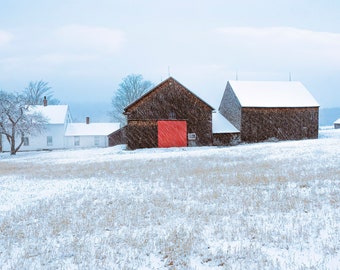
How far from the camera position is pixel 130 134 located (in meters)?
33.9

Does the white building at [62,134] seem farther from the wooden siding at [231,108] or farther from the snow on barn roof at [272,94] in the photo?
the snow on barn roof at [272,94]

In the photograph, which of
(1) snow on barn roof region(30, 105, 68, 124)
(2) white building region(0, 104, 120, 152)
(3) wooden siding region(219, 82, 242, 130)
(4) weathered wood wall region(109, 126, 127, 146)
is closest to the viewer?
(3) wooden siding region(219, 82, 242, 130)

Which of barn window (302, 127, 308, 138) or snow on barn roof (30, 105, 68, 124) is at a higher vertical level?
snow on barn roof (30, 105, 68, 124)

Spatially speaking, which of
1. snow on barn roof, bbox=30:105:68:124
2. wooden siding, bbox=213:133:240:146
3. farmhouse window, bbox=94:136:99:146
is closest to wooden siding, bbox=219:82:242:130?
wooden siding, bbox=213:133:240:146

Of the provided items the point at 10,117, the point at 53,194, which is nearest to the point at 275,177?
the point at 53,194

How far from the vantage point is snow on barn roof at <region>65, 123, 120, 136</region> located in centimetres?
5034

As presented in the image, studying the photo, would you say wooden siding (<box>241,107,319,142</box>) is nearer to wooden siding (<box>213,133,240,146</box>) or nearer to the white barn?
wooden siding (<box>213,133,240,146</box>)

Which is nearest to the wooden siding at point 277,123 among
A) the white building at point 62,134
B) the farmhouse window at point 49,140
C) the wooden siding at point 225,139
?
the wooden siding at point 225,139

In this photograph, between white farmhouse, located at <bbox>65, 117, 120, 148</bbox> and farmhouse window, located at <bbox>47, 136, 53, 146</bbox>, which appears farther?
white farmhouse, located at <bbox>65, 117, 120, 148</bbox>

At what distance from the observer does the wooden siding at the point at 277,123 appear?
125ft

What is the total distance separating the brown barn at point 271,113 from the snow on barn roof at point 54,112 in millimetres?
27772

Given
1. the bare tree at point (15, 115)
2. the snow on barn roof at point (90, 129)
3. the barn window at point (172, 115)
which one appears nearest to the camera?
the barn window at point (172, 115)

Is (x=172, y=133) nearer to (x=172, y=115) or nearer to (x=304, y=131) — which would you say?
(x=172, y=115)

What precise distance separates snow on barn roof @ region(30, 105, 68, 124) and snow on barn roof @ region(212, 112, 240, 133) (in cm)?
2535
